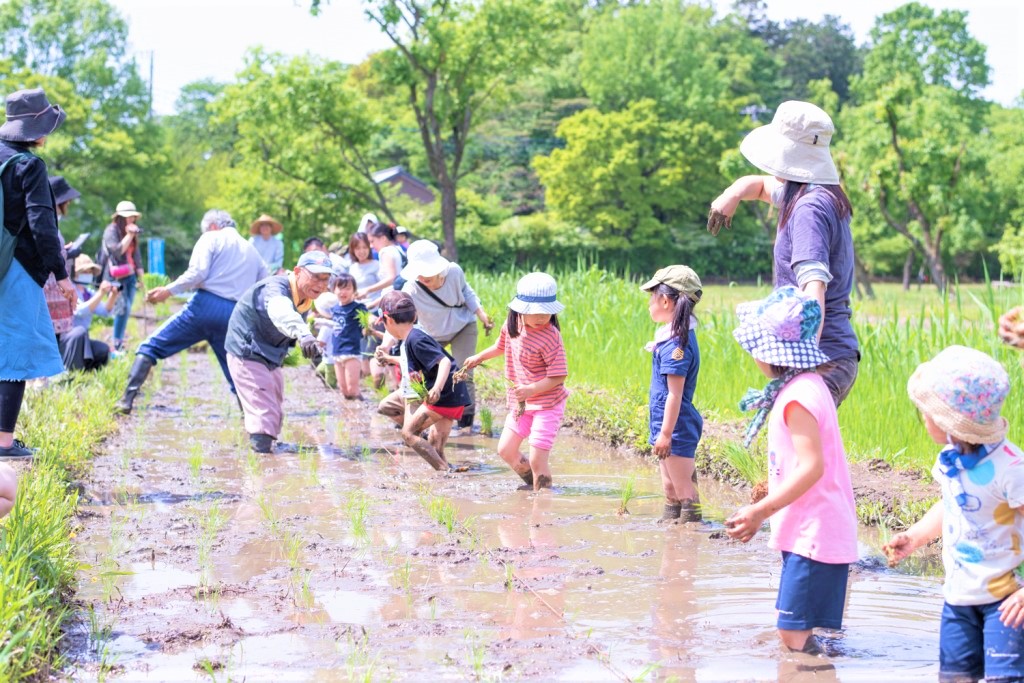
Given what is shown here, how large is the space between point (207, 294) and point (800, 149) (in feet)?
20.5

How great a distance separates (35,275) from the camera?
20.5 feet

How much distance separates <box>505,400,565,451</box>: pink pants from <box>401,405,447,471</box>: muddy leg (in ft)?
2.29

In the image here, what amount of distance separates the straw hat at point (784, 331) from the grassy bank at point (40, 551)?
7.81ft

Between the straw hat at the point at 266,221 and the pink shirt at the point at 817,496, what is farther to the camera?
the straw hat at the point at 266,221

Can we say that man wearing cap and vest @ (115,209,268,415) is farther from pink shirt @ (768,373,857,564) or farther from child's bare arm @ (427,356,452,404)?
pink shirt @ (768,373,857,564)

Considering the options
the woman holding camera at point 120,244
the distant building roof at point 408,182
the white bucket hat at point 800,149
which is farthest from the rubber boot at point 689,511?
the distant building roof at point 408,182

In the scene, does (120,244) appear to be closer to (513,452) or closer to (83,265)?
(83,265)

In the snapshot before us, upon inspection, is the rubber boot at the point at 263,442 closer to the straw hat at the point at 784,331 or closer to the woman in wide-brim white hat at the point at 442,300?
the woman in wide-brim white hat at the point at 442,300

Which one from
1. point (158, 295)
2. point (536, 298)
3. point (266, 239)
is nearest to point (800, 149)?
point (536, 298)

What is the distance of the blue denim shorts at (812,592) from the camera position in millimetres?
3697

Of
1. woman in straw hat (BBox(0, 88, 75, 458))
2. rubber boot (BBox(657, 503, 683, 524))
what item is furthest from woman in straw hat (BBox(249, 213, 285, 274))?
rubber boot (BBox(657, 503, 683, 524))

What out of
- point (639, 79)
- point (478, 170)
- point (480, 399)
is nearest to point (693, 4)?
point (639, 79)

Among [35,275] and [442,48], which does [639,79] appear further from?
[35,275]

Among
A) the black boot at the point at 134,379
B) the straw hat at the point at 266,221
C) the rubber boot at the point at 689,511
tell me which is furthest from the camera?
the straw hat at the point at 266,221
